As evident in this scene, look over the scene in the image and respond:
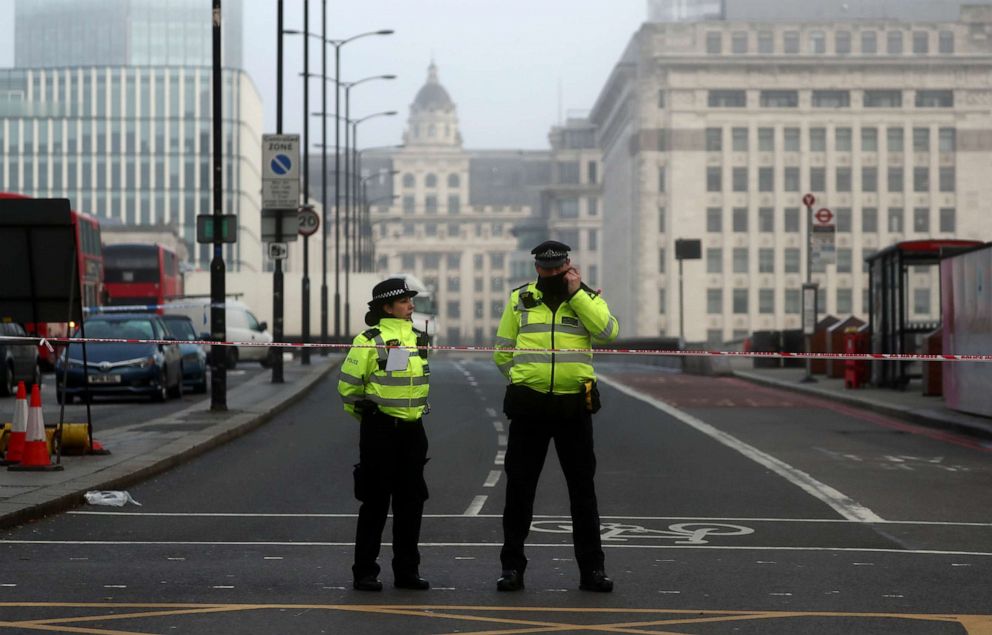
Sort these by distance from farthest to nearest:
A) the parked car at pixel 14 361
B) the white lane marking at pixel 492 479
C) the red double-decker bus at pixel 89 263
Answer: the red double-decker bus at pixel 89 263 < the parked car at pixel 14 361 < the white lane marking at pixel 492 479

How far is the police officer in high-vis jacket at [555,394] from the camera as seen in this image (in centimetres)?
866

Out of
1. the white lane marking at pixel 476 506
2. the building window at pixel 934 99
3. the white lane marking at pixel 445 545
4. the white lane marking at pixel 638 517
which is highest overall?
the building window at pixel 934 99

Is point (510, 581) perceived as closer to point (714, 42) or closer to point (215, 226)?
point (215, 226)

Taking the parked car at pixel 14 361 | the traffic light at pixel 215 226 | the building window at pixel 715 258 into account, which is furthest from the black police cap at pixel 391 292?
the building window at pixel 715 258

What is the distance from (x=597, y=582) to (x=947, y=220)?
11812 centimetres

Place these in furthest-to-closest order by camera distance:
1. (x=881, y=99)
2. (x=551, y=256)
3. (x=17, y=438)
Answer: (x=881, y=99) < (x=17, y=438) < (x=551, y=256)

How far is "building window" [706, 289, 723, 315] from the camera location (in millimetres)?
123562

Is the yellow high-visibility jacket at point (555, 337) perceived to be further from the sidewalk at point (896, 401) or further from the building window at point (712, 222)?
the building window at point (712, 222)

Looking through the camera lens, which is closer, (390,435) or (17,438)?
(390,435)

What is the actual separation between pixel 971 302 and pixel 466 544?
14179 millimetres

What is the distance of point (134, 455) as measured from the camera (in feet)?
55.0

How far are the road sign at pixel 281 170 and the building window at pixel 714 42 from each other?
94.7 meters

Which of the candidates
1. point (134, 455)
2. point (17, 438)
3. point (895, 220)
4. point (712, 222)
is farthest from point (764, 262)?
point (17, 438)

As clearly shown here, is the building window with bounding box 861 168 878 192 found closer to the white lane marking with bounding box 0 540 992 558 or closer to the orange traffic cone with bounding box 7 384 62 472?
the orange traffic cone with bounding box 7 384 62 472
